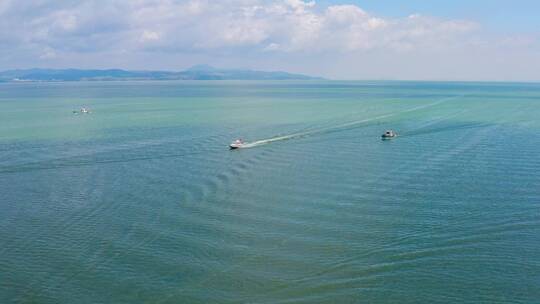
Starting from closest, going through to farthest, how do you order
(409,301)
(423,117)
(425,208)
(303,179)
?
(409,301)
(425,208)
(303,179)
(423,117)

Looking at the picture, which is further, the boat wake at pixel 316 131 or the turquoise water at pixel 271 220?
the boat wake at pixel 316 131

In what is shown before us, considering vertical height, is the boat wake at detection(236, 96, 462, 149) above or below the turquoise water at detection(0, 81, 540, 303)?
above

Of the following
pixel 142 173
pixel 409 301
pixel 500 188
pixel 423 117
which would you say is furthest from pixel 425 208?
pixel 423 117

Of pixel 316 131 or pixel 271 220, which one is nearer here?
pixel 271 220

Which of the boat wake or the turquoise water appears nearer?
the turquoise water

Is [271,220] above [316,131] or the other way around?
the other way around

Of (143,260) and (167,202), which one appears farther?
(167,202)

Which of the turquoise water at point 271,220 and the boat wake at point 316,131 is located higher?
the boat wake at point 316,131

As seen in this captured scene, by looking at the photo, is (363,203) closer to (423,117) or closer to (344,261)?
(344,261)
